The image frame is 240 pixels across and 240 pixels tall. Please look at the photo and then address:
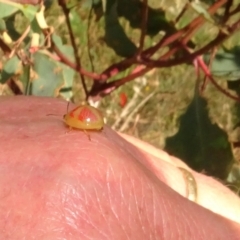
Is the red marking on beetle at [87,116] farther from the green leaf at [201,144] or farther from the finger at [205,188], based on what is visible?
the green leaf at [201,144]

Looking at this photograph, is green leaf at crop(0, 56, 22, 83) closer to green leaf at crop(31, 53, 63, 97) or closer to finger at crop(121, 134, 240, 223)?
green leaf at crop(31, 53, 63, 97)

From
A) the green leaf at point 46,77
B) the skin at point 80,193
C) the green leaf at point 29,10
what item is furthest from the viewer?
the green leaf at point 46,77

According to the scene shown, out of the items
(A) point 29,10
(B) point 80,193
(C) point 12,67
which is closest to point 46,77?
(C) point 12,67

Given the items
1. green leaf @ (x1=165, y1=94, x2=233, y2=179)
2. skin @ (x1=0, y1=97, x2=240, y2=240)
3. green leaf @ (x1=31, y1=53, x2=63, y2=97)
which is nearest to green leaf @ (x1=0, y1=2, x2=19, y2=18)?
green leaf @ (x1=31, y1=53, x2=63, y2=97)

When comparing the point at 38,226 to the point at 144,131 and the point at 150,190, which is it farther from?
the point at 144,131

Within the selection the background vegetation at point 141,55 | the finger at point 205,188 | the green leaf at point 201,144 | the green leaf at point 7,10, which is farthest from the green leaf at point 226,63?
the green leaf at point 7,10

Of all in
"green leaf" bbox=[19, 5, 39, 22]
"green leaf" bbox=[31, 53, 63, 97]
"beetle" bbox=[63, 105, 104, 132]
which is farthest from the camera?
"green leaf" bbox=[31, 53, 63, 97]
